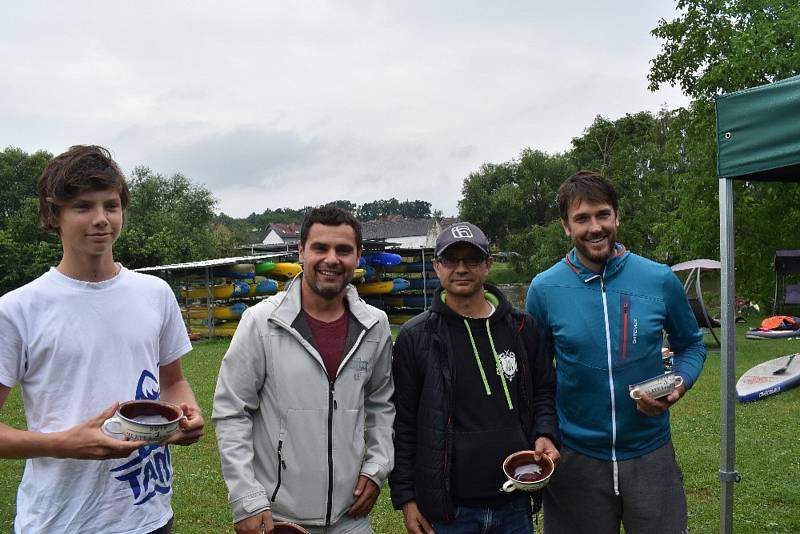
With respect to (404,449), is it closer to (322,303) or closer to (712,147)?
(322,303)

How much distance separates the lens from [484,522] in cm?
274

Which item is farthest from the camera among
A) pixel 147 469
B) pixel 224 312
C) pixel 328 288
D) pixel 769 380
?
pixel 224 312

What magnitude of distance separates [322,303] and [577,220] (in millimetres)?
1209

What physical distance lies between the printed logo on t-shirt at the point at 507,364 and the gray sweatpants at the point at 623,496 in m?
0.48

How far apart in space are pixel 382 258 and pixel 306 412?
81.0ft

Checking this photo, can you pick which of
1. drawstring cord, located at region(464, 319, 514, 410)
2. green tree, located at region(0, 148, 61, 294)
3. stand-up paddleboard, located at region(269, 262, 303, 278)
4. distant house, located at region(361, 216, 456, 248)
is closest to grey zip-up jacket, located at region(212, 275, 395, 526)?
drawstring cord, located at region(464, 319, 514, 410)

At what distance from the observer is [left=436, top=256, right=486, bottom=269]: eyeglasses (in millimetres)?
2873

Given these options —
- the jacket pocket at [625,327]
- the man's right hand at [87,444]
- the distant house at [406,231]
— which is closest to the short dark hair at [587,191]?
the jacket pocket at [625,327]

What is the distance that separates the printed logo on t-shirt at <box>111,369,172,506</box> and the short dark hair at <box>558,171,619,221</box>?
1.92 meters

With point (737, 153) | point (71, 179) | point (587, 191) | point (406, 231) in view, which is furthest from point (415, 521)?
point (406, 231)

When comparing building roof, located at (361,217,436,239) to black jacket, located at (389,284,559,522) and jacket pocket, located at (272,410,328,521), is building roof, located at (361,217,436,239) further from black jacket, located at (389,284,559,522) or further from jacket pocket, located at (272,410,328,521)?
→ jacket pocket, located at (272,410,328,521)

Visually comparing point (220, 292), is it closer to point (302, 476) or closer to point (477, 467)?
point (302, 476)

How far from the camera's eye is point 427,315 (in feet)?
9.52

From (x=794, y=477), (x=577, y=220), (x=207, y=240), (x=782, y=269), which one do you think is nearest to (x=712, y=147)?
(x=782, y=269)
